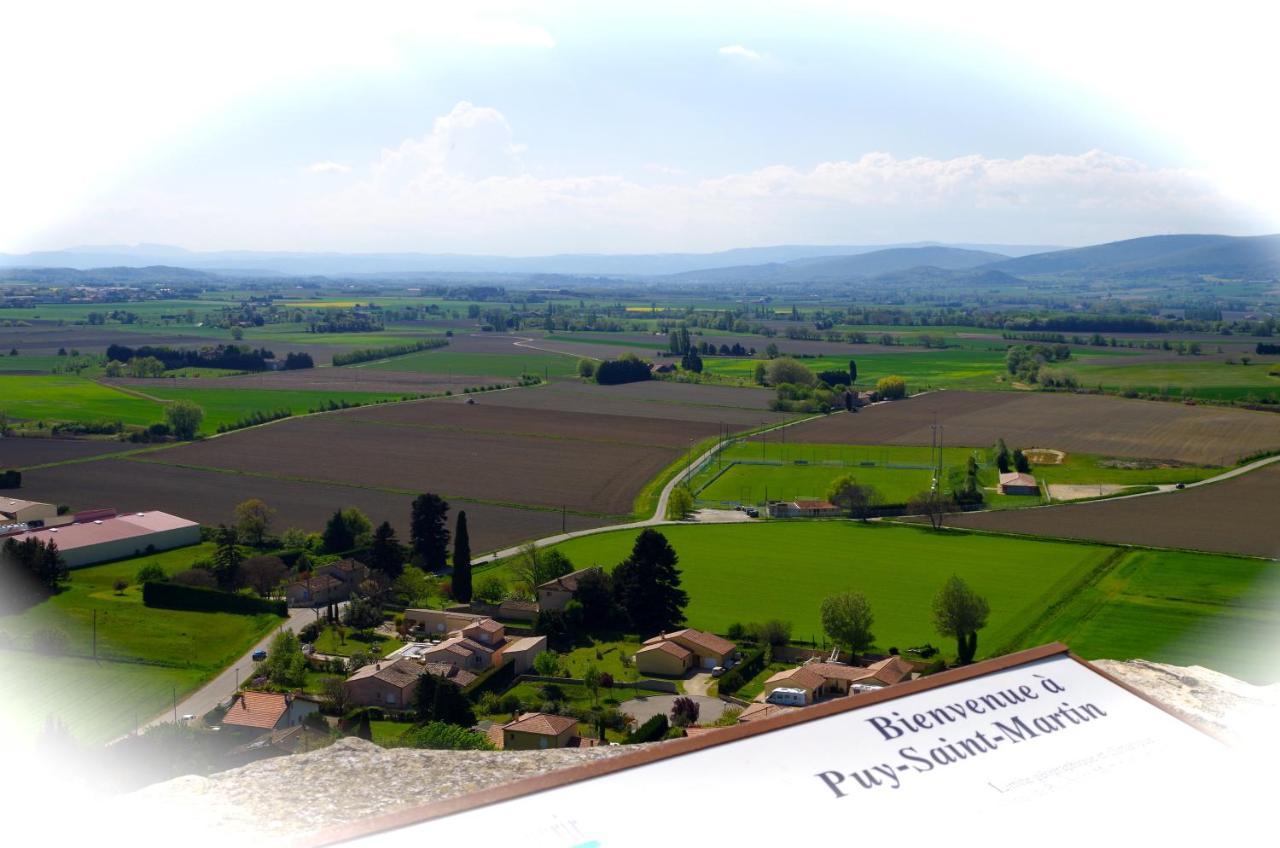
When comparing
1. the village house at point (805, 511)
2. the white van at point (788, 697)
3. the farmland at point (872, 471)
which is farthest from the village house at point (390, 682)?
the farmland at point (872, 471)

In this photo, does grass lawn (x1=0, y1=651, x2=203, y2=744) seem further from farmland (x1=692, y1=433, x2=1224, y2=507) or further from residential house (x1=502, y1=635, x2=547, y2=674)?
farmland (x1=692, y1=433, x2=1224, y2=507)

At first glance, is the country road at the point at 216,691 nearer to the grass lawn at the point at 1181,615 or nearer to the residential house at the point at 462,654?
the residential house at the point at 462,654

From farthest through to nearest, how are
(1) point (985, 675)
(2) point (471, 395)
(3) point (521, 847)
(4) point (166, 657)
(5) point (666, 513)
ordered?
(2) point (471, 395)
(5) point (666, 513)
(4) point (166, 657)
(1) point (985, 675)
(3) point (521, 847)

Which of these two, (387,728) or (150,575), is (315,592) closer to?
(150,575)

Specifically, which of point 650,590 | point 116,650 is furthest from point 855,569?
point 116,650

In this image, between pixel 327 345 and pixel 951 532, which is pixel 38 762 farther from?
pixel 327 345

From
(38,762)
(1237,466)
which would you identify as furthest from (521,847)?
(1237,466)
